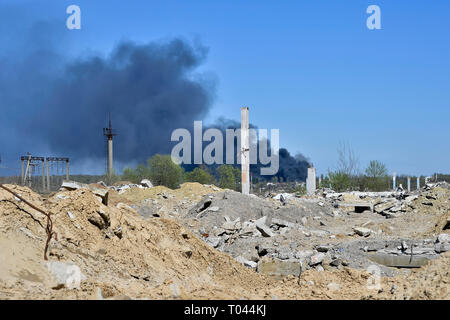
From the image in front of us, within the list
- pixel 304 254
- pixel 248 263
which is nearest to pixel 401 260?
pixel 304 254

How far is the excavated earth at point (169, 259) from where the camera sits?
22.4 feet

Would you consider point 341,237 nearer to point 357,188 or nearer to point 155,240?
point 155,240

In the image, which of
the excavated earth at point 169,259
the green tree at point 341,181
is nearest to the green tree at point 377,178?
the green tree at point 341,181

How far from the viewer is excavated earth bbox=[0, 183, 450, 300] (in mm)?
6820

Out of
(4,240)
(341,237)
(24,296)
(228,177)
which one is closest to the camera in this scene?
(24,296)

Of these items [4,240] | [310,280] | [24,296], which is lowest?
[310,280]

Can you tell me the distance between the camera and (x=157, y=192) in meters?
25.9

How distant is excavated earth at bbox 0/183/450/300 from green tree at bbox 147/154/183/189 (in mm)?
24380

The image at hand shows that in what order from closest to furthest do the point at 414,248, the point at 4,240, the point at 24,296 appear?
the point at 24,296
the point at 4,240
the point at 414,248

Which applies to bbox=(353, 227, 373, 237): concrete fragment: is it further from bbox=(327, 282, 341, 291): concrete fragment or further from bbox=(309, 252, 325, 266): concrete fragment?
bbox=(327, 282, 341, 291): concrete fragment

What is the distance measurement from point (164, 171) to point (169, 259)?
100 ft

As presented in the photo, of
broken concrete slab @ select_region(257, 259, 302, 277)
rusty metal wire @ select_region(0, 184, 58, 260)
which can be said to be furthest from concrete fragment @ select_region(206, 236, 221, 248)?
rusty metal wire @ select_region(0, 184, 58, 260)
